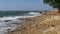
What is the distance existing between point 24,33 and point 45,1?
29511mm

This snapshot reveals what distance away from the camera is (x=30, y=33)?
62.2ft

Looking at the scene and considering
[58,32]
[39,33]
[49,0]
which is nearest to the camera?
[58,32]

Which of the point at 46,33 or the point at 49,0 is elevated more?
the point at 46,33

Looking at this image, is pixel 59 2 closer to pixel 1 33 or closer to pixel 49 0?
pixel 49 0

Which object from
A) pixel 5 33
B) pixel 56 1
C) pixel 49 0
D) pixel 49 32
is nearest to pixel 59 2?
pixel 56 1

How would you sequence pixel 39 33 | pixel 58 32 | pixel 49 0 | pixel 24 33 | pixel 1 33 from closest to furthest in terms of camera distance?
pixel 58 32, pixel 39 33, pixel 24 33, pixel 1 33, pixel 49 0

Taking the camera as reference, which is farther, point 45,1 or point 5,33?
point 45,1

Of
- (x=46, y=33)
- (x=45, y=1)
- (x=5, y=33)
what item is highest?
(x=46, y=33)

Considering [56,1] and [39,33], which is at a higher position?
[39,33]

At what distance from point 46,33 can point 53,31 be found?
622 mm

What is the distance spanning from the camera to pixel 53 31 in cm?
1672

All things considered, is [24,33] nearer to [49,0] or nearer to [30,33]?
[30,33]

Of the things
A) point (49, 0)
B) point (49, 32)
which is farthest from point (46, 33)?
point (49, 0)

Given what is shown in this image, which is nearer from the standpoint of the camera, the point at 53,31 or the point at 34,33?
the point at 53,31
